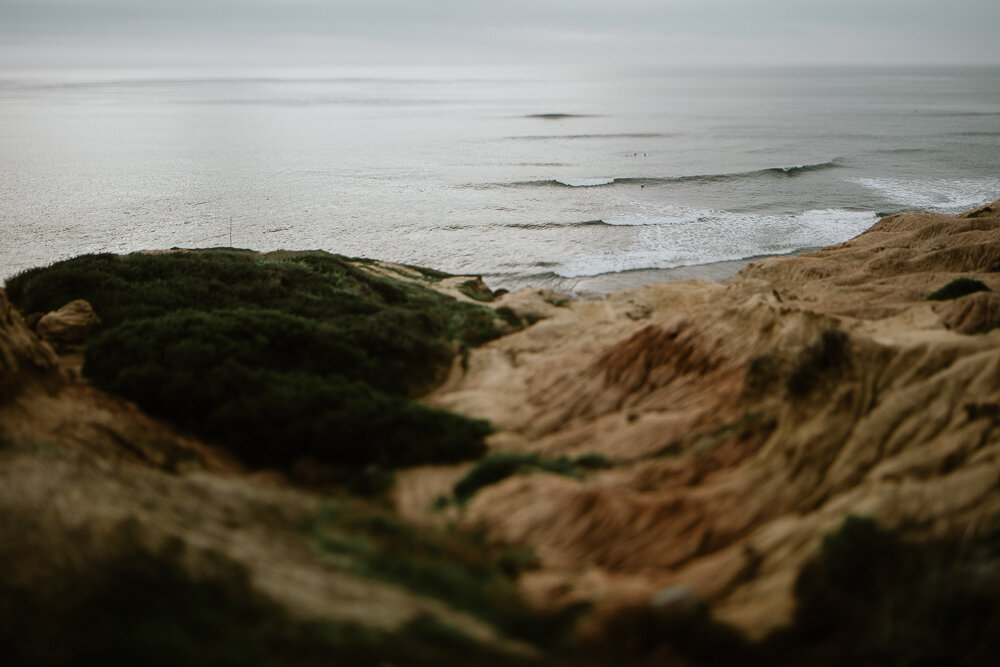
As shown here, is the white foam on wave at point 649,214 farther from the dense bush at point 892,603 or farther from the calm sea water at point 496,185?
the dense bush at point 892,603

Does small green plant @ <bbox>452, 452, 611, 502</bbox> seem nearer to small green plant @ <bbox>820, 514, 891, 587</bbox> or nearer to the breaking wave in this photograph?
small green plant @ <bbox>820, 514, 891, 587</bbox>

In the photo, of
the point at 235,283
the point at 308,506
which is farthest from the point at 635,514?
the point at 235,283

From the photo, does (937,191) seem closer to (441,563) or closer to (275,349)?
(275,349)

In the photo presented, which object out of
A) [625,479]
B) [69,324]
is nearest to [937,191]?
[625,479]

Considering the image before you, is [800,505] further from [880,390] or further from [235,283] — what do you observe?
[235,283]

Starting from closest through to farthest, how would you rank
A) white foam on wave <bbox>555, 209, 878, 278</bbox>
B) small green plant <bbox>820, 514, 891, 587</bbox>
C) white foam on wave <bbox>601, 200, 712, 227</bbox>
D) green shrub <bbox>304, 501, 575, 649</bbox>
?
1. small green plant <bbox>820, 514, 891, 587</bbox>
2. green shrub <bbox>304, 501, 575, 649</bbox>
3. white foam on wave <bbox>555, 209, 878, 278</bbox>
4. white foam on wave <bbox>601, 200, 712, 227</bbox>

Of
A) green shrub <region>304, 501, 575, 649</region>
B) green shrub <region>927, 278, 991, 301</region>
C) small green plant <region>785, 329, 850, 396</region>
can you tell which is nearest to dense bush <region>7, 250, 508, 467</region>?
green shrub <region>304, 501, 575, 649</region>
